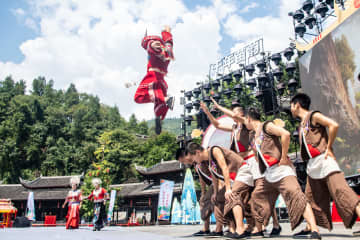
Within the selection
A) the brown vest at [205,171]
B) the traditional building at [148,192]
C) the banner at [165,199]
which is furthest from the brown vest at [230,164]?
the traditional building at [148,192]

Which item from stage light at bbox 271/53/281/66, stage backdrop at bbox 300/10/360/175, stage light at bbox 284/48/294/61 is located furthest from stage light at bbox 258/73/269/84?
stage backdrop at bbox 300/10/360/175

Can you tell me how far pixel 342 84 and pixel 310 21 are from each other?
203 inches

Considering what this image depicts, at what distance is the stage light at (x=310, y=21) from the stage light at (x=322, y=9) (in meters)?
0.37

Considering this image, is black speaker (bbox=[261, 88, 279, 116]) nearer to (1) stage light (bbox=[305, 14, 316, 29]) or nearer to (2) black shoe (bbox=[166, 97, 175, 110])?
(1) stage light (bbox=[305, 14, 316, 29])

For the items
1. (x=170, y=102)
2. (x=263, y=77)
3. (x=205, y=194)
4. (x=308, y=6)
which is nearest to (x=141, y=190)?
(x=170, y=102)

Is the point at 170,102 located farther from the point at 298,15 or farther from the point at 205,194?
the point at 205,194

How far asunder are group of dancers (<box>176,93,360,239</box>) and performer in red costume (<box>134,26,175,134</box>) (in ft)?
55.8

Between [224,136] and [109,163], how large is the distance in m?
23.0

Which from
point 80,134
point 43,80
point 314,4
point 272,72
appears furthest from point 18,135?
point 314,4

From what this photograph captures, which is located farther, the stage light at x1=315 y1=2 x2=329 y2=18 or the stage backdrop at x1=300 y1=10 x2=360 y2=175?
the stage light at x1=315 y1=2 x2=329 y2=18

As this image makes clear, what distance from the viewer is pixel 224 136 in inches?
508

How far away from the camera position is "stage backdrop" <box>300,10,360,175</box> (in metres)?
11.0

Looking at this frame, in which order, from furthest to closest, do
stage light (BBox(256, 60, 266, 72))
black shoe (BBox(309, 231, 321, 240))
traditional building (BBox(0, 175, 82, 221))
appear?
traditional building (BBox(0, 175, 82, 221)), stage light (BBox(256, 60, 266, 72)), black shoe (BBox(309, 231, 321, 240))

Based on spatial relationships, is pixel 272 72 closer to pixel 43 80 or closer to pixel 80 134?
pixel 80 134
